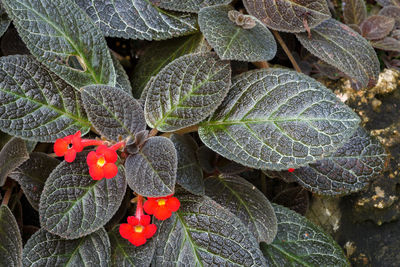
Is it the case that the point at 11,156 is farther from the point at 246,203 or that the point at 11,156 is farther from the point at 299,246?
the point at 299,246

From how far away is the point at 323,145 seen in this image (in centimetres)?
102

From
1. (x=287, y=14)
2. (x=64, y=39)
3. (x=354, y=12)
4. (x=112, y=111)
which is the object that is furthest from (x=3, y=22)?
(x=354, y=12)

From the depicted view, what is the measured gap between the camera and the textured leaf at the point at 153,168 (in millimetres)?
977

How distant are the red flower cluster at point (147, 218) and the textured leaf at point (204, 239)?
13 cm

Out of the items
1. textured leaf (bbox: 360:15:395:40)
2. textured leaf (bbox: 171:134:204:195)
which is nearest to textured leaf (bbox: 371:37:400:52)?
textured leaf (bbox: 360:15:395:40)

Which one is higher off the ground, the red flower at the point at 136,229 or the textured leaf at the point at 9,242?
the red flower at the point at 136,229

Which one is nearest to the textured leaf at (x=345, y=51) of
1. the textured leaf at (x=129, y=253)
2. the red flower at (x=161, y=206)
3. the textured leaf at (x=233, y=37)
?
the textured leaf at (x=233, y=37)

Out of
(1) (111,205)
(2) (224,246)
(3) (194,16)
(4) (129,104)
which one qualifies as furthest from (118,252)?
(3) (194,16)

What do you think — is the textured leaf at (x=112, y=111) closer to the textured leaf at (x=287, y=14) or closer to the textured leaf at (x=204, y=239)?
the textured leaf at (x=204, y=239)

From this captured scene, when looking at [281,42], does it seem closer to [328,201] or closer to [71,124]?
[328,201]

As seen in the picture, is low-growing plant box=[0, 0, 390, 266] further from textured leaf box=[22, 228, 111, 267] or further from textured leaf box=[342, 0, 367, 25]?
textured leaf box=[342, 0, 367, 25]

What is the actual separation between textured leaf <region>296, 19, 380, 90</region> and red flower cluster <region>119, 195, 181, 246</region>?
69cm

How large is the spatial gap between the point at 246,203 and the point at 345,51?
599 mm

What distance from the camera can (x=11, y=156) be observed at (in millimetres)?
1129
